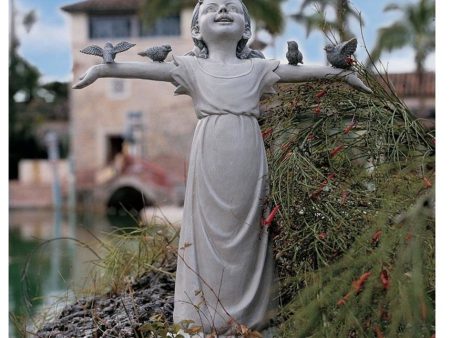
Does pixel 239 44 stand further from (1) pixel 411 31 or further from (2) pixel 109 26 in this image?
(2) pixel 109 26

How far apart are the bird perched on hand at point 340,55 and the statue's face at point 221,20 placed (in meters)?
0.39

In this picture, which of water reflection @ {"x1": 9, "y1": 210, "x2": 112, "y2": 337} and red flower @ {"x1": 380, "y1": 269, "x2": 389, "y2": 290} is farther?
water reflection @ {"x1": 9, "y1": 210, "x2": 112, "y2": 337}

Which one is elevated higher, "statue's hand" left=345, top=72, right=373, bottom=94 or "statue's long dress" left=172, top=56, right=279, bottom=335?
"statue's hand" left=345, top=72, right=373, bottom=94

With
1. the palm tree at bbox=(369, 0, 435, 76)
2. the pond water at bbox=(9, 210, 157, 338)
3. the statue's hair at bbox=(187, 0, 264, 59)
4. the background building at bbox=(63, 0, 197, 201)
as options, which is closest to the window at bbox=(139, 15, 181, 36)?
the background building at bbox=(63, 0, 197, 201)

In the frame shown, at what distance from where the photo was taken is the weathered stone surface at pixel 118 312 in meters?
3.77

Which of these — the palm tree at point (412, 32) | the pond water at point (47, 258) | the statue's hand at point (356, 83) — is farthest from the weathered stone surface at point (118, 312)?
the palm tree at point (412, 32)

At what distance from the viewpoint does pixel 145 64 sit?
3.42 metres

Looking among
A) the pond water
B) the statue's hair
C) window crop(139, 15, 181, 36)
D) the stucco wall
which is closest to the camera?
the statue's hair

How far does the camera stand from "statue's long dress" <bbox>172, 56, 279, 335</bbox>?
334 cm

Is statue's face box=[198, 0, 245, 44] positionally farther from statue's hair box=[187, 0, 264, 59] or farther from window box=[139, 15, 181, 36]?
window box=[139, 15, 181, 36]

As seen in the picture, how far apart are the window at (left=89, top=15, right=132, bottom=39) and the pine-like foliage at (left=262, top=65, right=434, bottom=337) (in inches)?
860

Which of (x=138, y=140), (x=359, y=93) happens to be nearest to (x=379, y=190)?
(x=359, y=93)

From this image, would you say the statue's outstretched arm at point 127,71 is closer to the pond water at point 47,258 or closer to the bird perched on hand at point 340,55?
the bird perched on hand at point 340,55

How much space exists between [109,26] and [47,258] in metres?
20.7
